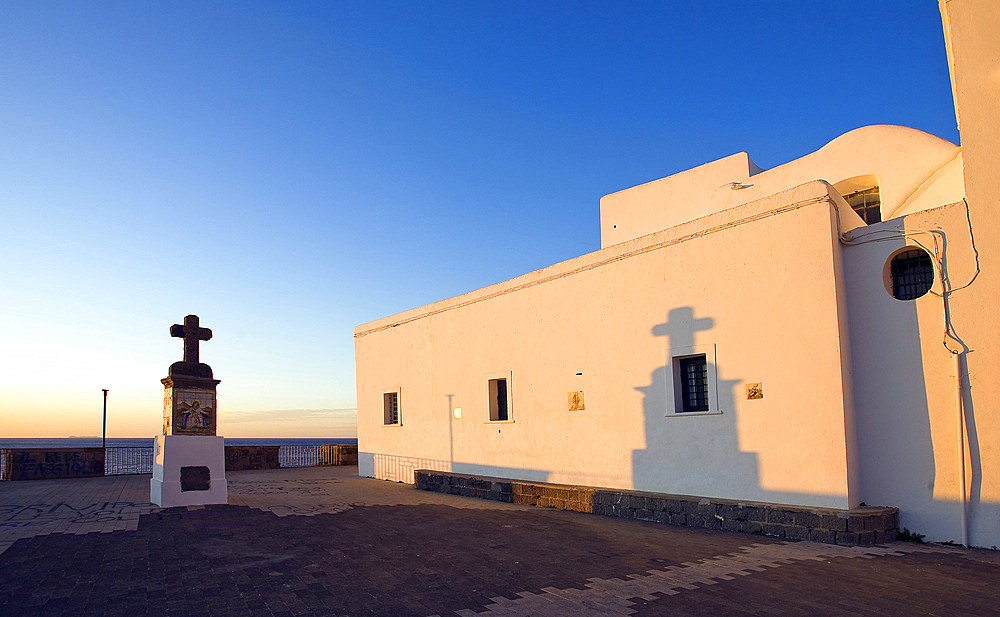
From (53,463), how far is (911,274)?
22.4 m

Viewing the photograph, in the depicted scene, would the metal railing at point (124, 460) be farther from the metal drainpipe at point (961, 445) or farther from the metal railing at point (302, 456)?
the metal drainpipe at point (961, 445)

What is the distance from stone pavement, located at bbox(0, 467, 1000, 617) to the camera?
5473 mm

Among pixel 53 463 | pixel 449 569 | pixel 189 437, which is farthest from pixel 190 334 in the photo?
pixel 53 463

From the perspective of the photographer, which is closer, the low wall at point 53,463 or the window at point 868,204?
the window at point 868,204

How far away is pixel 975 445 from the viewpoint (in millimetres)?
7816

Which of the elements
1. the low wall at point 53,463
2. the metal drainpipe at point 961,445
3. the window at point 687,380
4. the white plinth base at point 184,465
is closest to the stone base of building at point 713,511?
the metal drainpipe at point 961,445

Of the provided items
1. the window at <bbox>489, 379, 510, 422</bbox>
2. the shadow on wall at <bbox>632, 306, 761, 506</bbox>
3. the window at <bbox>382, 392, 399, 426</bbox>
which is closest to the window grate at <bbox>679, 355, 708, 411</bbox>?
the shadow on wall at <bbox>632, 306, 761, 506</bbox>

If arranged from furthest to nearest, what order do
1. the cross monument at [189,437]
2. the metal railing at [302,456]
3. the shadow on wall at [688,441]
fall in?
the metal railing at [302,456]
the cross monument at [189,437]
the shadow on wall at [688,441]

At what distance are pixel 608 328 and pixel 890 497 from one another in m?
5.24

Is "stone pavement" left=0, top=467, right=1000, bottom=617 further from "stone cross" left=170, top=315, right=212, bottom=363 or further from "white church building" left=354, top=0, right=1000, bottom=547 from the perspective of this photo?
"stone cross" left=170, top=315, right=212, bottom=363

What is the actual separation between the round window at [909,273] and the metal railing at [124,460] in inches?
839

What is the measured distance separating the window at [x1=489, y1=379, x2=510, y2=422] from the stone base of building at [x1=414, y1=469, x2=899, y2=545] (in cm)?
156

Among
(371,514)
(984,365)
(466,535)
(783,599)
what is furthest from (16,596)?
(984,365)

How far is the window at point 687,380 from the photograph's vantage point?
34.4 ft
